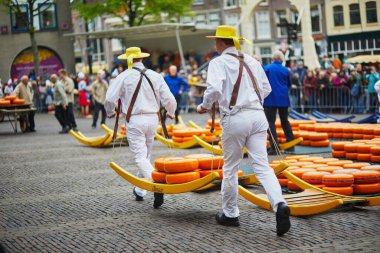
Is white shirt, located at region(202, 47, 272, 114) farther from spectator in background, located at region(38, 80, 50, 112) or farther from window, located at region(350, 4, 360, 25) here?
spectator in background, located at region(38, 80, 50, 112)

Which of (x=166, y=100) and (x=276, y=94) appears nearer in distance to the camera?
(x=166, y=100)

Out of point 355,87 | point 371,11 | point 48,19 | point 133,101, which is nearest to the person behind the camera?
point 133,101

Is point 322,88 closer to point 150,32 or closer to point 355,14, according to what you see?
point 355,14

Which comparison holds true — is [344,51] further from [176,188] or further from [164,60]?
[176,188]

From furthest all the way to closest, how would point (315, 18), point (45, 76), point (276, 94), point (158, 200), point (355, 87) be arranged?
point (45, 76) → point (315, 18) → point (355, 87) → point (276, 94) → point (158, 200)

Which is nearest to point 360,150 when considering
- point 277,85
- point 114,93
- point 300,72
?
point 277,85

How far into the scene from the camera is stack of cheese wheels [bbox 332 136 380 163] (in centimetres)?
1305

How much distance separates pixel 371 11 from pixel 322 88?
353 inches

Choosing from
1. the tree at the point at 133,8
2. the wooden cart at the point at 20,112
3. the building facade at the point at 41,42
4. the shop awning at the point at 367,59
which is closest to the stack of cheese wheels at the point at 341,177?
the shop awning at the point at 367,59

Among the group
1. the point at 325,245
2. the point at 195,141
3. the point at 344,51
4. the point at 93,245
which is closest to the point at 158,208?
the point at 93,245

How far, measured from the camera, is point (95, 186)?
12297mm

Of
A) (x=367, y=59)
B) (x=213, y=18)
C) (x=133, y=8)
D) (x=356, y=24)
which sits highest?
(x=213, y=18)

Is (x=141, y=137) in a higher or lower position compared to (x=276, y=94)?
lower

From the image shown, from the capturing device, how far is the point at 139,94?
10.5 m
